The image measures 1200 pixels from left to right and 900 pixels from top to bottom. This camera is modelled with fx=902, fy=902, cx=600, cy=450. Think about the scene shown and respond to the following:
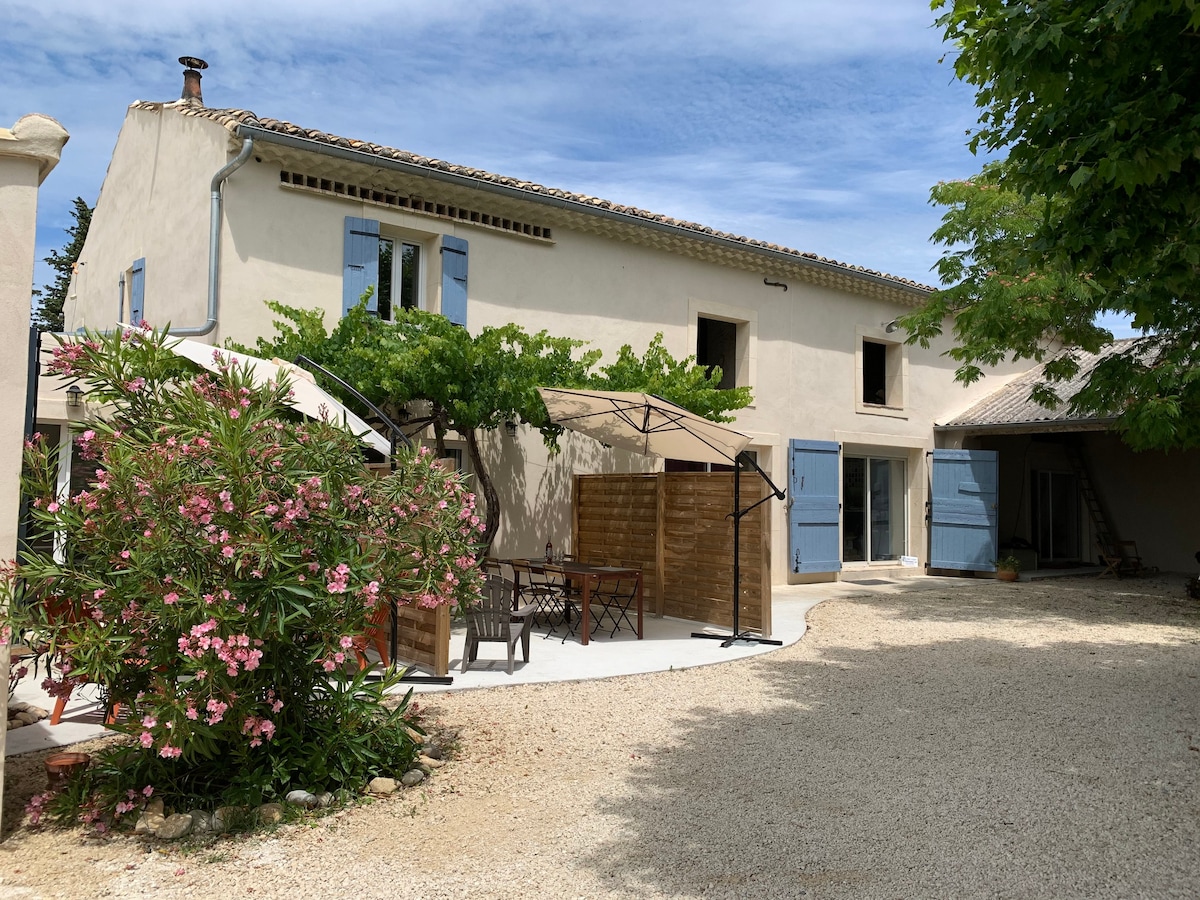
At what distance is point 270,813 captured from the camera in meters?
3.87

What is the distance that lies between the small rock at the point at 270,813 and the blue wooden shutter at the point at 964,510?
44.5ft

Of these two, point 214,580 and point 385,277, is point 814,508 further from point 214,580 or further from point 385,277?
point 214,580

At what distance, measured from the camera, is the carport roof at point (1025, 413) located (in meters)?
14.2

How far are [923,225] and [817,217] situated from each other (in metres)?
5.30

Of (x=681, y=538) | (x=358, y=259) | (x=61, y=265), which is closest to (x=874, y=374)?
(x=681, y=538)

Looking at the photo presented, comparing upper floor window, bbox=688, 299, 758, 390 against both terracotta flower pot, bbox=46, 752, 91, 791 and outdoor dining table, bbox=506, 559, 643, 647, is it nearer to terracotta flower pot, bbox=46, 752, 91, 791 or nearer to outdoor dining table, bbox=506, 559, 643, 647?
outdoor dining table, bbox=506, 559, 643, 647

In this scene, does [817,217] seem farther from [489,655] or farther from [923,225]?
[489,655]

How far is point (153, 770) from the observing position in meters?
4.00

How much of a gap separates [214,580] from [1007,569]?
14.1 meters

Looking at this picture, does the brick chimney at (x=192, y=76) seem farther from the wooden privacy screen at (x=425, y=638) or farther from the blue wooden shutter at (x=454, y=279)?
the wooden privacy screen at (x=425, y=638)

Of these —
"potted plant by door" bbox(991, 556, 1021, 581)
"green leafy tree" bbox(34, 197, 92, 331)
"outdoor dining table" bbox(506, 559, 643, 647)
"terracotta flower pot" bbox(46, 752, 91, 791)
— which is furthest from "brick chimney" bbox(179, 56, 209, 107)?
"green leafy tree" bbox(34, 197, 92, 331)

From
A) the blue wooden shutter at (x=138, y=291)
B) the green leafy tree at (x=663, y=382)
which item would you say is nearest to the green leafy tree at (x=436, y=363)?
the green leafy tree at (x=663, y=382)

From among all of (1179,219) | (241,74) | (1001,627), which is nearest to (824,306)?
(1001,627)

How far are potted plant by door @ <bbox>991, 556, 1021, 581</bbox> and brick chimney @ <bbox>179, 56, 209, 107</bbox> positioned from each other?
541 inches
